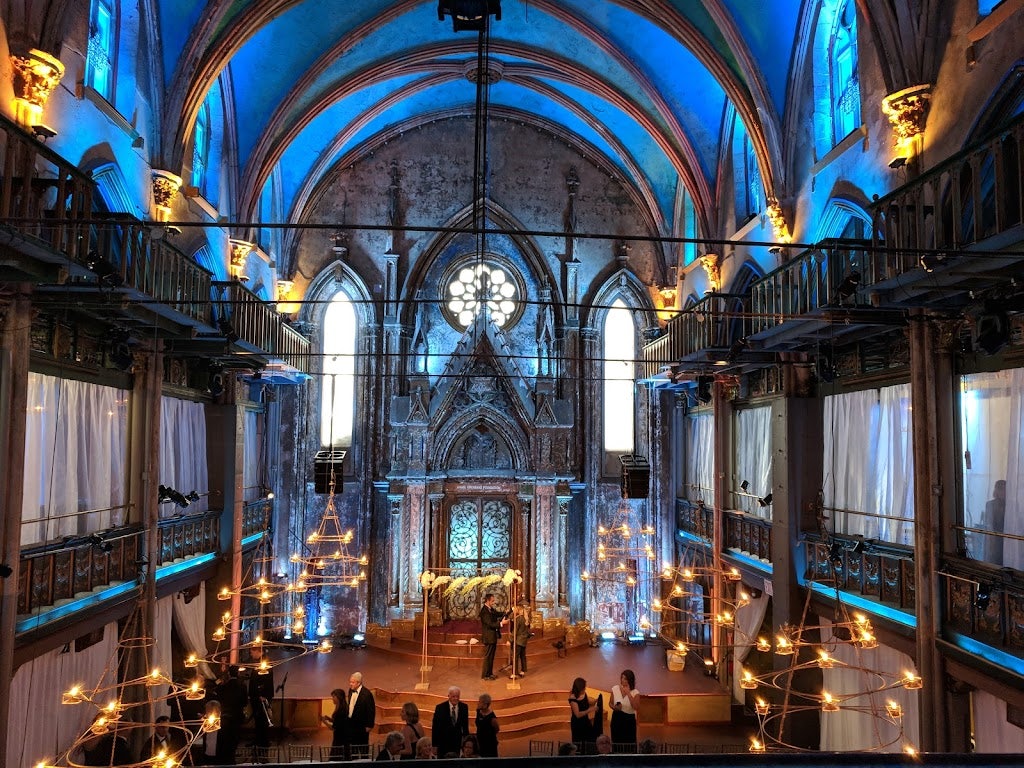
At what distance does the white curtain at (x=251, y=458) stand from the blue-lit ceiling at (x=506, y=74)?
5.59 meters

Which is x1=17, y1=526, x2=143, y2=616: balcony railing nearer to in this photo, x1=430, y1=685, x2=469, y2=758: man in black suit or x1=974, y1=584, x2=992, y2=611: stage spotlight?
x1=430, y1=685, x2=469, y2=758: man in black suit

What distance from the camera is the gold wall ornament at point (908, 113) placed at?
962 cm

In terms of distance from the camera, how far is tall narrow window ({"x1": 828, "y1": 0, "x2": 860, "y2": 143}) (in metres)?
12.1

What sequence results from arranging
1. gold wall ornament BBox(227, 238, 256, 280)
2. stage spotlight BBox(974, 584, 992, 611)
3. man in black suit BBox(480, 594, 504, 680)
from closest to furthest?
stage spotlight BBox(974, 584, 992, 611) → man in black suit BBox(480, 594, 504, 680) → gold wall ornament BBox(227, 238, 256, 280)

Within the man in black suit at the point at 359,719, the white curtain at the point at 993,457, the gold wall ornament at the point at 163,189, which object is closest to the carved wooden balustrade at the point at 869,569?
the white curtain at the point at 993,457

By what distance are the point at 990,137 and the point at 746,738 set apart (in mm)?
11661

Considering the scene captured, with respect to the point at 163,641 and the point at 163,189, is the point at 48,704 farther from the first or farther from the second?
the point at 163,189

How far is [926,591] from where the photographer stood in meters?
9.14

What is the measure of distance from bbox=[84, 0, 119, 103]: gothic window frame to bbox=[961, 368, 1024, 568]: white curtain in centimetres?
1313

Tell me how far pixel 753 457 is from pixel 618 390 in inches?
258

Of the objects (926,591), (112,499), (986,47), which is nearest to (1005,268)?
(986,47)

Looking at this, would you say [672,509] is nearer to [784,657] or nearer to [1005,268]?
[784,657]

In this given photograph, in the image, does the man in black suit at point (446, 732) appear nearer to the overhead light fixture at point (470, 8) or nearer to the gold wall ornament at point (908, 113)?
the overhead light fixture at point (470, 8)

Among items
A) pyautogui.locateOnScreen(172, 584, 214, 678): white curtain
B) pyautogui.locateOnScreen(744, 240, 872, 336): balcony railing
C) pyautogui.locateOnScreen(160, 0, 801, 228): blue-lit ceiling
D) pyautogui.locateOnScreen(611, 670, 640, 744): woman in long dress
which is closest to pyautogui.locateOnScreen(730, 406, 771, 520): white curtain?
pyautogui.locateOnScreen(744, 240, 872, 336): balcony railing
